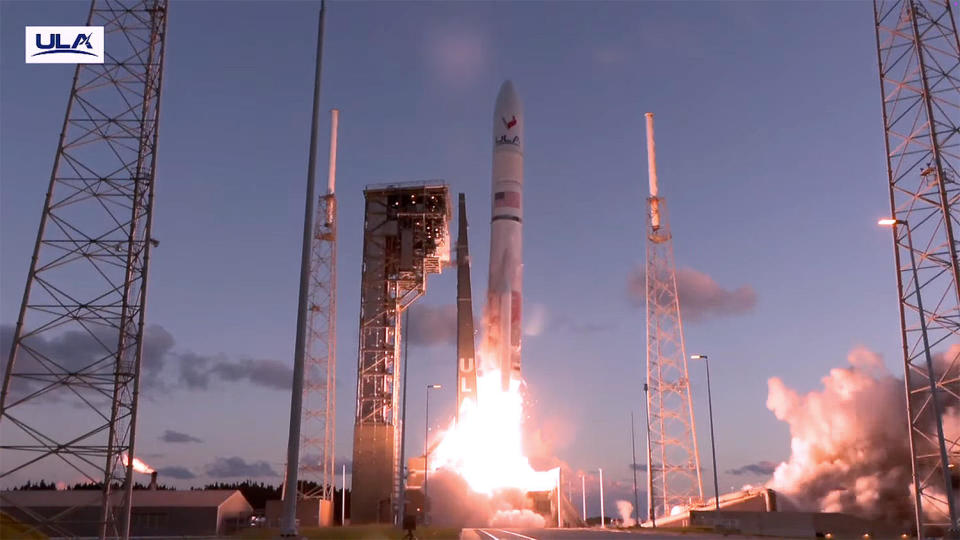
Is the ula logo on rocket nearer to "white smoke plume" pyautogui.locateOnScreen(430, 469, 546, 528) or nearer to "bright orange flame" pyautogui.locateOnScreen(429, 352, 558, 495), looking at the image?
"bright orange flame" pyautogui.locateOnScreen(429, 352, 558, 495)

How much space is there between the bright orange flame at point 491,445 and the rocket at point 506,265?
5.84ft

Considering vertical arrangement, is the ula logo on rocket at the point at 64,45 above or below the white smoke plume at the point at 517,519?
above

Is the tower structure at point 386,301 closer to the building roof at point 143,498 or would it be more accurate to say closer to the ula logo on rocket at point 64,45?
the building roof at point 143,498

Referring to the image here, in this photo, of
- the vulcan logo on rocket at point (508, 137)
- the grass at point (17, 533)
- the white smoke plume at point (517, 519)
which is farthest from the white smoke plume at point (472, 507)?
the grass at point (17, 533)

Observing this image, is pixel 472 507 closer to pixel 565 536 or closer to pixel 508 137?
pixel 565 536

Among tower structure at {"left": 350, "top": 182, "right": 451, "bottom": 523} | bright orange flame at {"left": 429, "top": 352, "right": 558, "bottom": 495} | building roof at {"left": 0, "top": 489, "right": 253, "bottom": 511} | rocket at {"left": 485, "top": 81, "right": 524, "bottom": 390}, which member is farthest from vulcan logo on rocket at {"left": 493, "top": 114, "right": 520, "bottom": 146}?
building roof at {"left": 0, "top": 489, "right": 253, "bottom": 511}

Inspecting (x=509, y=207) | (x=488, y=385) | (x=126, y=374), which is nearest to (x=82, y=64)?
(x=126, y=374)

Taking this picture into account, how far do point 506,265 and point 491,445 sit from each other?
1607cm

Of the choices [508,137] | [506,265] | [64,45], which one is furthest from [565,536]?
[64,45]

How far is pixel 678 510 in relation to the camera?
A: 7288 centimetres

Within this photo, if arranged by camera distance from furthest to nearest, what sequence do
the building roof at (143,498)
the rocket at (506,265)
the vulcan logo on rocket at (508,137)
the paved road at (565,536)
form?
the building roof at (143,498)
the vulcan logo on rocket at (508,137)
the rocket at (506,265)
the paved road at (565,536)

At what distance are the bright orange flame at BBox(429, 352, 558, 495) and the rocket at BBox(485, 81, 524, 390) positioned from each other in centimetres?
178

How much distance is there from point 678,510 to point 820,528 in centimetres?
1556

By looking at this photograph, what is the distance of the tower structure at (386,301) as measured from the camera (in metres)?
77.3
